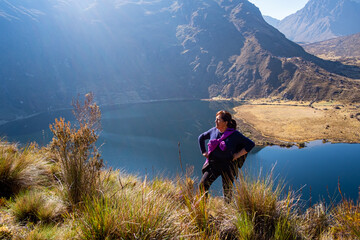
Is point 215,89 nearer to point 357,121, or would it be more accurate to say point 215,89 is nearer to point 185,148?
point 357,121

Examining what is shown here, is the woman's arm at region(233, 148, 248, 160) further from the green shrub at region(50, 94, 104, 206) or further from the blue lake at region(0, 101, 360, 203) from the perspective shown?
the blue lake at region(0, 101, 360, 203)

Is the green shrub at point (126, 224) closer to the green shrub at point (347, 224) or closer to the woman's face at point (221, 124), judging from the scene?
the green shrub at point (347, 224)

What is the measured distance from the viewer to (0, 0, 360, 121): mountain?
8356cm

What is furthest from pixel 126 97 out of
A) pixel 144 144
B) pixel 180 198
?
pixel 180 198

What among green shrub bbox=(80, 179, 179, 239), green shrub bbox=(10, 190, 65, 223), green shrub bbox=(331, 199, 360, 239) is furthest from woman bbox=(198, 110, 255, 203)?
green shrub bbox=(10, 190, 65, 223)

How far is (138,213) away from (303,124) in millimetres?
51007

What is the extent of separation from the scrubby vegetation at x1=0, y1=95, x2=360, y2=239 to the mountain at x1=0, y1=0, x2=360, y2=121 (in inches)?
2997

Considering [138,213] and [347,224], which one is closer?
[138,213]

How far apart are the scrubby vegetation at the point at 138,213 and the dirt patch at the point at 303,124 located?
117ft

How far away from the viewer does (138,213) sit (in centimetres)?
Answer: 160

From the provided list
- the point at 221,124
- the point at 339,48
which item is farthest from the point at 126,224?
the point at 339,48

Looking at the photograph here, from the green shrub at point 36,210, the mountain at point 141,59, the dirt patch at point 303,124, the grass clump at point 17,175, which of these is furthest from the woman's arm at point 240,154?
the mountain at point 141,59

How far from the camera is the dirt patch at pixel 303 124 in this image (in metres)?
37.4

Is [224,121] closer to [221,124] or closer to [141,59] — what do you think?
[221,124]
